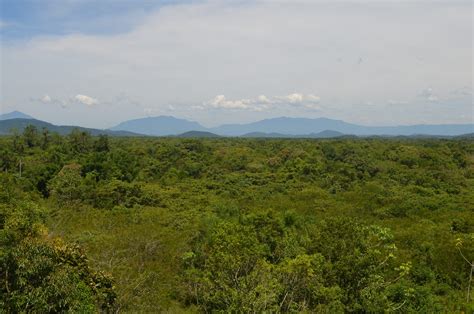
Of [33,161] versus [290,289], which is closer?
[290,289]

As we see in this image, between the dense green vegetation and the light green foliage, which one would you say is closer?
the light green foliage

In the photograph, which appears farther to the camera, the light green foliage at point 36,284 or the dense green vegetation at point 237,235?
the dense green vegetation at point 237,235

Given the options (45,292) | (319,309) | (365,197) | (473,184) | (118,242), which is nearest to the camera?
(45,292)

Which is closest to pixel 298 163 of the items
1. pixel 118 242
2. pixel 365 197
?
pixel 365 197

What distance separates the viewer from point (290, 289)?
51.9ft

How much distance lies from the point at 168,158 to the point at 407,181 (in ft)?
117

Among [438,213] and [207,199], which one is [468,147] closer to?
[438,213]

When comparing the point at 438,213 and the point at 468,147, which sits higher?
the point at 468,147

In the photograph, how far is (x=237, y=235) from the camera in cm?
1664

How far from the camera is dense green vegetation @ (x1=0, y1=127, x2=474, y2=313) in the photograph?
47.3 feet

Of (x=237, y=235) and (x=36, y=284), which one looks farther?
(x=237, y=235)

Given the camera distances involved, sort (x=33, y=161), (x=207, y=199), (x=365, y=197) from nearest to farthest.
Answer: (x=365, y=197), (x=207, y=199), (x=33, y=161)

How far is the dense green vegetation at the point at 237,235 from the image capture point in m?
14.4

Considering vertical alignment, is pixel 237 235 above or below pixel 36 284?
above
